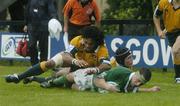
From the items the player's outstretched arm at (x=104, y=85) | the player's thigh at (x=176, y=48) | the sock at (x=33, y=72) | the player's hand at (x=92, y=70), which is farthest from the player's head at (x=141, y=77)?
the player's thigh at (x=176, y=48)

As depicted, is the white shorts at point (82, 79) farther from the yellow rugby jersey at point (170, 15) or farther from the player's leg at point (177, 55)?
the yellow rugby jersey at point (170, 15)

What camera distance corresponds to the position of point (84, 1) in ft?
52.0

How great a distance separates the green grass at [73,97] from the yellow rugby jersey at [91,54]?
590mm

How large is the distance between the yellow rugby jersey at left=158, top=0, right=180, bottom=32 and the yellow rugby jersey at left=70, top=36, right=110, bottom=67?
272 cm

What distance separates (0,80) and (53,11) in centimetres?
247

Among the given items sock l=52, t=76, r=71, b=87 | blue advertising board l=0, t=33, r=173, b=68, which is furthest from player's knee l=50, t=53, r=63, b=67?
blue advertising board l=0, t=33, r=173, b=68

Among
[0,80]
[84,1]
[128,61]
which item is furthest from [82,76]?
[84,1]

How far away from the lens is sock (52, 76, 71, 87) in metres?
12.4

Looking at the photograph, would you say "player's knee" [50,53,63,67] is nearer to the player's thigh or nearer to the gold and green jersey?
the gold and green jersey

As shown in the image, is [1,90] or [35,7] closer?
[1,90]

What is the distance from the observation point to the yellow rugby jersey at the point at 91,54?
39.7ft

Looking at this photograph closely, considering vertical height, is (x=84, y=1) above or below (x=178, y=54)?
above

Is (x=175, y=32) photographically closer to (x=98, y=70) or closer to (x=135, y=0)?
(x=98, y=70)

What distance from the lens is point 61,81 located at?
12500 mm
